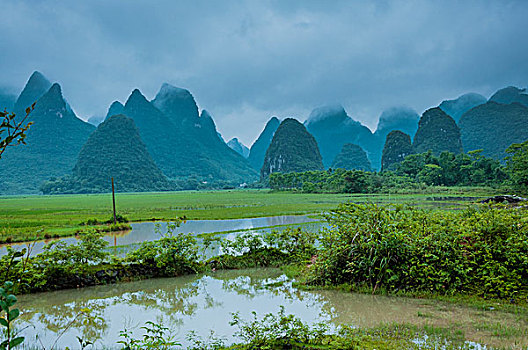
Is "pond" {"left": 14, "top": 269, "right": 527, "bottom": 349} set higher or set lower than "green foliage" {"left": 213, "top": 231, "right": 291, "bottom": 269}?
lower

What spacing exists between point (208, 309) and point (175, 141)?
322 feet

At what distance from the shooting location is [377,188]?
34.2 meters

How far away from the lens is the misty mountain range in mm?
60312

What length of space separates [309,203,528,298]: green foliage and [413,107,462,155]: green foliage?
58.8 meters

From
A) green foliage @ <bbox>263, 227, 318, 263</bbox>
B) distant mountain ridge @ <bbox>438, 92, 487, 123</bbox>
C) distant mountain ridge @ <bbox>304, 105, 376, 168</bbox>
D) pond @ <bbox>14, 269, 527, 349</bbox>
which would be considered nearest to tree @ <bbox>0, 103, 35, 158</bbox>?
pond @ <bbox>14, 269, 527, 349</bbox>

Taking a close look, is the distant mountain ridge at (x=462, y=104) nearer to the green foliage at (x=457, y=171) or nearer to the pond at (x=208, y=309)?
the green foliage at (x=457, y=171)

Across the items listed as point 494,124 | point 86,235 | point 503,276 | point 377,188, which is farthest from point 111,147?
point 494,124

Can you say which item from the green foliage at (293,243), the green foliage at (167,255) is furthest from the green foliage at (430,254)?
the green foliage at (167,255)

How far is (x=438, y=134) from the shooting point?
196 feet

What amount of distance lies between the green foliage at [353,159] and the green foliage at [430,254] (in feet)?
287

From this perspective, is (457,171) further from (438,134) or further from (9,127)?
(9,127)

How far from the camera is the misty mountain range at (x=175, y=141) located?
→ 60.3 meters

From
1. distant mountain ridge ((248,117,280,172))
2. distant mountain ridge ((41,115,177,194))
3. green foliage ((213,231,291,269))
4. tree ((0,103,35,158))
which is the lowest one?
green foliage ((213,231,291,269))

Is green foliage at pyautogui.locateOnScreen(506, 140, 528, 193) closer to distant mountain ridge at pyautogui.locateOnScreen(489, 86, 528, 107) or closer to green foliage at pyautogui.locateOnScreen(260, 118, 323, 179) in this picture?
green foliage at pyautogui.locateOnScreen(260, 118, 323, 179)
